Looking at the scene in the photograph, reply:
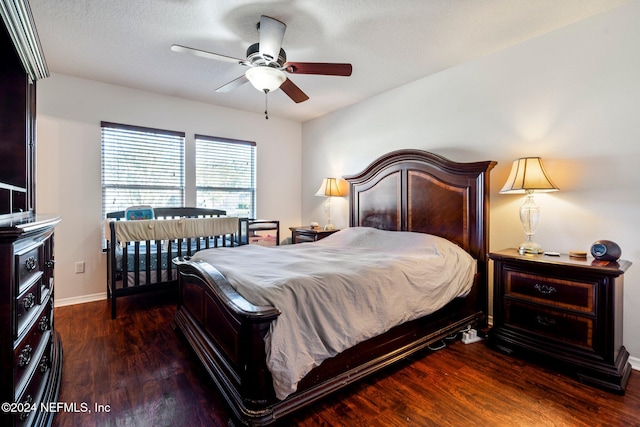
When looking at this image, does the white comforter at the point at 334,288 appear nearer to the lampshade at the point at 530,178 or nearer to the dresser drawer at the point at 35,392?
the lampshade at the point at 530,178

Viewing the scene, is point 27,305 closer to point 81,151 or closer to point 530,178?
point 81,151

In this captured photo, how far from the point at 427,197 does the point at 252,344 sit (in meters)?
2.40

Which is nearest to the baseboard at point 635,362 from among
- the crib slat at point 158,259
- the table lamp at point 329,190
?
the table lamp at point 329,190

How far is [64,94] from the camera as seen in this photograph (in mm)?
3373

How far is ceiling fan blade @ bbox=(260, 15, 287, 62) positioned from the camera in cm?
214

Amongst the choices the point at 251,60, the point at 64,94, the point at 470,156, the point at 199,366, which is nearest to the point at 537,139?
the point at 470,156

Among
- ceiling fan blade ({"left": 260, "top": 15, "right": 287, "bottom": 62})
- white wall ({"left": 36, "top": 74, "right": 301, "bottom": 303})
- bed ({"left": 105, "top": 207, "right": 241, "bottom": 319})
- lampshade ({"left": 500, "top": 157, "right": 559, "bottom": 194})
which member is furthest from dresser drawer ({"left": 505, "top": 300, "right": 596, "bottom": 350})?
white wall ({"left": 36, "top": 74, "right": 301, "bottom": 303})

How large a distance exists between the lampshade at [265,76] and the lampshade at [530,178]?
6.45 ft

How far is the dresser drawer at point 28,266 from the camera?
1.16m

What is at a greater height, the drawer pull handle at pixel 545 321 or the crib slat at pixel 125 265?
the crib slat at pixel 125 265

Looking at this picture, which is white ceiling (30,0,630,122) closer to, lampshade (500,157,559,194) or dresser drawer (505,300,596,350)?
lampshade (500,157,559,194)

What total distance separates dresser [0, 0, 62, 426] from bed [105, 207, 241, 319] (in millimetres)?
1030

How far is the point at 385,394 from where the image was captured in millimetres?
1855

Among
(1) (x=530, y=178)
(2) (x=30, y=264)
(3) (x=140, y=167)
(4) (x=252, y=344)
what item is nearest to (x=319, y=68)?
(1) (x=530, y=178)
